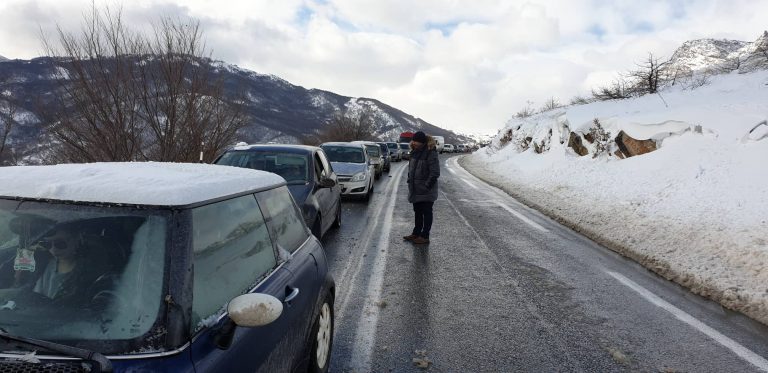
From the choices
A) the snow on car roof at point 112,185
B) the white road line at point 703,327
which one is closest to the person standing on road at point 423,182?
the white road line at point 703,327

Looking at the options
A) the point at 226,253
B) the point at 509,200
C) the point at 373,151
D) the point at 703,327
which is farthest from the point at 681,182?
the point at 373,151

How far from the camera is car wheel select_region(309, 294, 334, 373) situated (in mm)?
2883

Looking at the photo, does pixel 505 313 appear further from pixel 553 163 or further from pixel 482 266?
pixel 553 163

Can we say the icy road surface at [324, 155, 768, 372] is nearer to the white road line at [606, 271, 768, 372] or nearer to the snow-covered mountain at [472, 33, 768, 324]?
the white road line at [606, 271, 768, 372]

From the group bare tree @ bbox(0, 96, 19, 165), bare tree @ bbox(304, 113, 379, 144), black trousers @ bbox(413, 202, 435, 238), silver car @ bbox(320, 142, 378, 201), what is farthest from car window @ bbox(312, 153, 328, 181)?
bare tree @ bbox(304, 113, 379, 144)

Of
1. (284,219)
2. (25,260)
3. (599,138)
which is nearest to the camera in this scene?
(25,260)

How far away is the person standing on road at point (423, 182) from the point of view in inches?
294

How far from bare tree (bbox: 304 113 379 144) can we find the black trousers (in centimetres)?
4065

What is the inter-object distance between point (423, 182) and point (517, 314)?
3319 mm

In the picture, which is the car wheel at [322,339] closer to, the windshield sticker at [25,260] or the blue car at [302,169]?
the windshield sticker at [25,260]

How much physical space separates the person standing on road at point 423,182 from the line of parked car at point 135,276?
522 cm

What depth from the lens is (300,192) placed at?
21.4 feet

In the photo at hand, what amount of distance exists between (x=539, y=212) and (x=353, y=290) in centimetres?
740

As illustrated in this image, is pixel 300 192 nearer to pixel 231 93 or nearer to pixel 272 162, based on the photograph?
pixel 272 162
